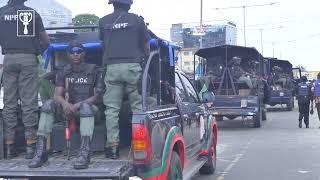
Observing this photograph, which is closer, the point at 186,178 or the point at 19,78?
the point at 19,78

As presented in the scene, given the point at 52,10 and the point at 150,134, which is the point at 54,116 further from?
the point at 52,10

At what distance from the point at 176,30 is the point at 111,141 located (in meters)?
55.3

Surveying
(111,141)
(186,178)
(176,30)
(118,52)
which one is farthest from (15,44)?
(176,30)

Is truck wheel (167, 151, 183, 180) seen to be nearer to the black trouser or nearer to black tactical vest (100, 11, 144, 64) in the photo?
black tactical vest (100, 11, 144, 64)

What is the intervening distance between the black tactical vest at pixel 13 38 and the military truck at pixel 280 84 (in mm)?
21291

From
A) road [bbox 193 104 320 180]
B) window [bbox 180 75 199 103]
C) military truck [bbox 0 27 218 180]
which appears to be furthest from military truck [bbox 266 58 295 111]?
military truck [bbox 0 27 218 180]

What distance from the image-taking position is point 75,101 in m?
6.54

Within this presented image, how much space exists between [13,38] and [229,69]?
1449 centimetres

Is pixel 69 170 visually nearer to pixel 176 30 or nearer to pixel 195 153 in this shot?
pixel 195 153

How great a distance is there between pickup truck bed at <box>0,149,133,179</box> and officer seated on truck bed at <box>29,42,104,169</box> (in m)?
0.12

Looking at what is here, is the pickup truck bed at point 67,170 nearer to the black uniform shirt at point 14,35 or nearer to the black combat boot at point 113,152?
the black combat boot at point 113,152

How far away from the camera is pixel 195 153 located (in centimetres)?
822

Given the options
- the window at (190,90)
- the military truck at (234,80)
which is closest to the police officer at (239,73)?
the military truck at (234,80)

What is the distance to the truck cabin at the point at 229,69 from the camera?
64.8ft
